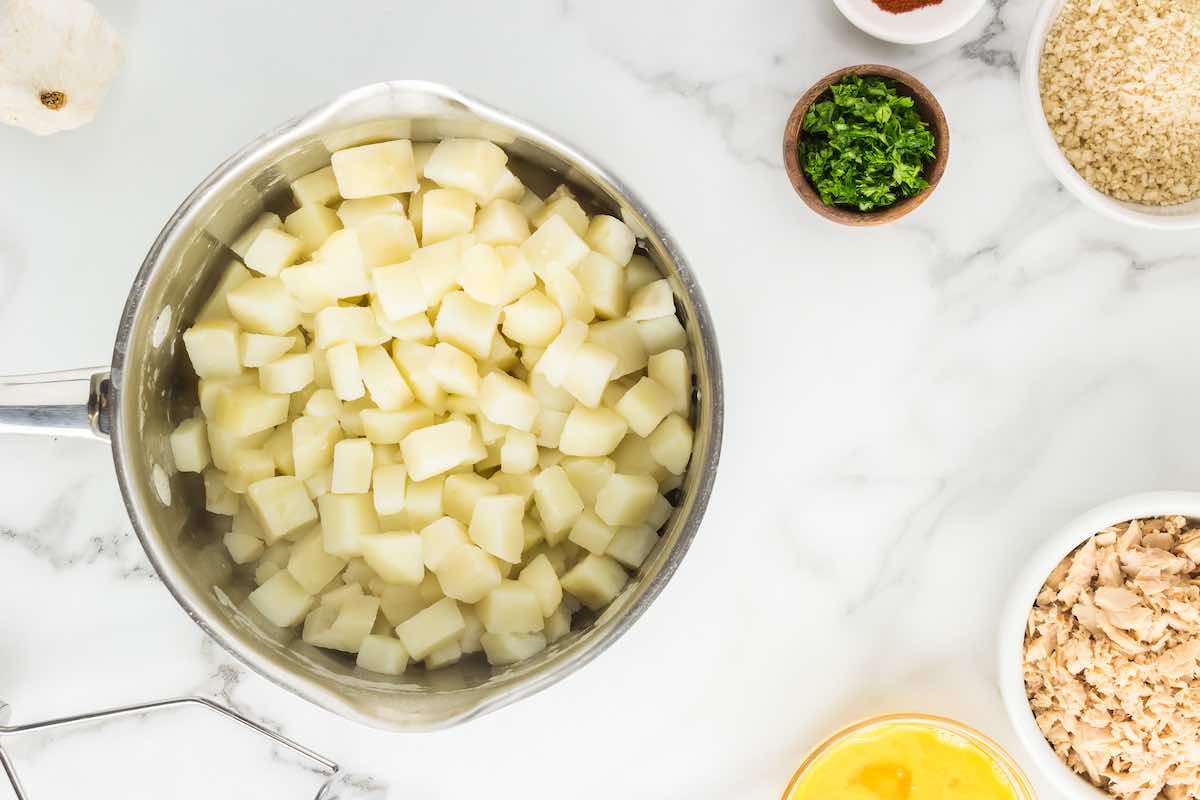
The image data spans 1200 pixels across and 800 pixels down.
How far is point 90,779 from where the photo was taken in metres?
1.26

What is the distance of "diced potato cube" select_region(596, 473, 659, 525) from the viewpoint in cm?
103

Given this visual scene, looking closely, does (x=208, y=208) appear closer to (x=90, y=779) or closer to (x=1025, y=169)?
(x=90, y=779)

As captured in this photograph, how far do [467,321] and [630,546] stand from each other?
0.29m

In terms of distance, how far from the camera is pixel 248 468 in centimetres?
105

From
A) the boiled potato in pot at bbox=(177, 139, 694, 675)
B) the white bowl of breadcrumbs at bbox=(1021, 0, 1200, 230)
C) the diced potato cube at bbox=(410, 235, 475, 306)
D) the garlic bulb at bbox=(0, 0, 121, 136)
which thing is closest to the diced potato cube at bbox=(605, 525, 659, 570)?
the boiled potato in pot at bbox=(177, 139, 694, 675)

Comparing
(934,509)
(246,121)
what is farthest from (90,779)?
(934,509)

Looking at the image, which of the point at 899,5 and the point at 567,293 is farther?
the point at 899,5

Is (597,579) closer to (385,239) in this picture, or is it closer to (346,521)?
(346,521)

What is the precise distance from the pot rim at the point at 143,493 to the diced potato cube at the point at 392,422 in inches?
9.0

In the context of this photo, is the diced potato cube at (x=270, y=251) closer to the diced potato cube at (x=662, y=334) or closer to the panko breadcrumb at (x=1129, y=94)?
the diced potato cube at (x=662, y=334)

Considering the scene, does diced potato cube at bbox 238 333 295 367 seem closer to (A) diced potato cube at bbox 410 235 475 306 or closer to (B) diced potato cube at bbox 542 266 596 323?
(A) diced potato cube at bbox 410 235 475 306

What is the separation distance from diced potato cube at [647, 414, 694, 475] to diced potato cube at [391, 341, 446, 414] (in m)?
0.24

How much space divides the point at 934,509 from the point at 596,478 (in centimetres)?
46

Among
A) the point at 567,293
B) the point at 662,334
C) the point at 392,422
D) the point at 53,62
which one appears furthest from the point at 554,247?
the point at 53,62
